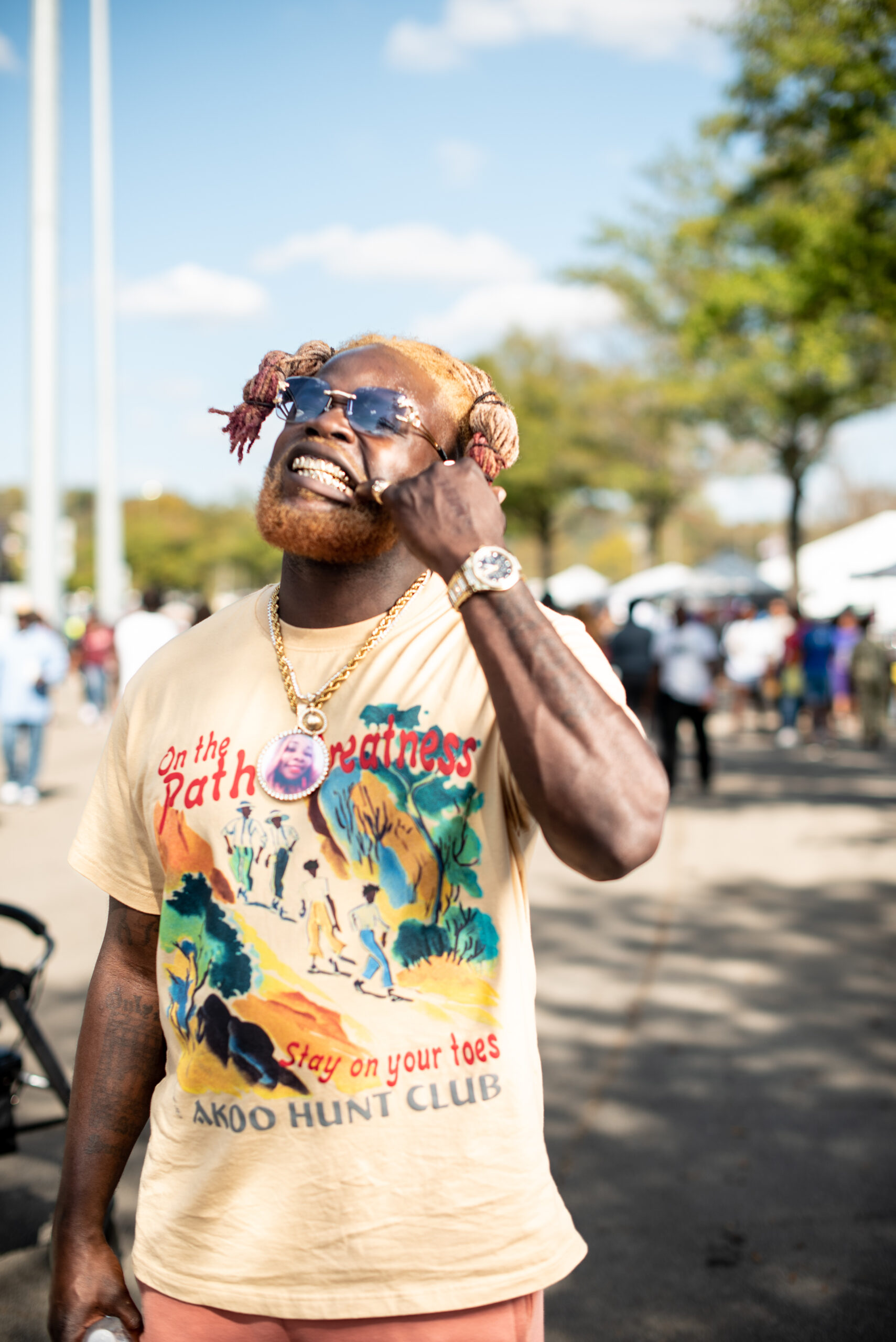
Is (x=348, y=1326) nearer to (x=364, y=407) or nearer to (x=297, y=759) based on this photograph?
(x=297, y=759)

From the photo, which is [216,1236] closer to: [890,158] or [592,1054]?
[592,1054]

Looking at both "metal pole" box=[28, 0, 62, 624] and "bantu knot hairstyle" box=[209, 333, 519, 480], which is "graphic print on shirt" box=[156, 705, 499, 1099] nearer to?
"bantu knot hairstyle" box=[209, 333, 519, 480]

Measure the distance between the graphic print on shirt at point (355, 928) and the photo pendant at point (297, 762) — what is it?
0.05ft

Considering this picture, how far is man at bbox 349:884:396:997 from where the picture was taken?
1.56 meters

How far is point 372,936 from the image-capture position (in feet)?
5.12

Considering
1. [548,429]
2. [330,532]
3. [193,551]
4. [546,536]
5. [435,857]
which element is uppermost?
[193,551]

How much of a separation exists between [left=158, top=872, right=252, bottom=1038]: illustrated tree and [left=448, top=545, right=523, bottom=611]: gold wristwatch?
21.4 inches

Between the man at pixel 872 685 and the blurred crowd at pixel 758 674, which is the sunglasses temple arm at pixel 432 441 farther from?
the man at pixel 872 685

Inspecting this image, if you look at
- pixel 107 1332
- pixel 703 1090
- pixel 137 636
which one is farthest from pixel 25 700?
pixel 107 1332

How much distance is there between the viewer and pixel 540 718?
4.64 feet

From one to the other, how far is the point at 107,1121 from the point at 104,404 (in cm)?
2250

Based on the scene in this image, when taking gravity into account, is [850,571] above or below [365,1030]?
above

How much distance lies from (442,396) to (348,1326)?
127 cm

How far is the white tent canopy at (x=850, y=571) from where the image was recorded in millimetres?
27094
